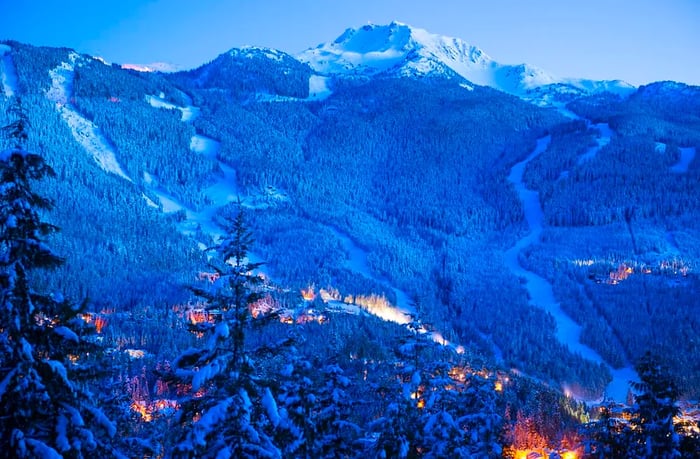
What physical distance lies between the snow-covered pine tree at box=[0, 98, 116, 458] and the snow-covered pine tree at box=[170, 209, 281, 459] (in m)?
2.67

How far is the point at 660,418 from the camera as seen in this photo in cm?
2894

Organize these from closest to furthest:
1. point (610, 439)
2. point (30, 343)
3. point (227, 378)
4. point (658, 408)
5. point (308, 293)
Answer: point (30, 343) → point (227, 378) → point (658, 408) → point (610, 439) → point (308, 293)

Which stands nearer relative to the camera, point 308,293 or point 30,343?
point 30,343

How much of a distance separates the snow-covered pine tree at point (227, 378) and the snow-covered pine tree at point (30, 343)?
2671 mm

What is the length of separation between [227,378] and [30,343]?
570cm

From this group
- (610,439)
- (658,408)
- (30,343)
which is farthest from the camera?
(610,439)

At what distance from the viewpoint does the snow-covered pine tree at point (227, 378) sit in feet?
59.7

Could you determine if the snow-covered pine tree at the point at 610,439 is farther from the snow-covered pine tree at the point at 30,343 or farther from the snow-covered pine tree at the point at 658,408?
the snow-covered pine tree at the point at 30,343

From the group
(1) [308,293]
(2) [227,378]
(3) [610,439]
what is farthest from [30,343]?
(1) [308,293]

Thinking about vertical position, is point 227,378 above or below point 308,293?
below

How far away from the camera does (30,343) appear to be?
54.7 feet

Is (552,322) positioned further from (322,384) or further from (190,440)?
(190,440)

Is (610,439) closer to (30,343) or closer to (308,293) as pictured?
(30,343)

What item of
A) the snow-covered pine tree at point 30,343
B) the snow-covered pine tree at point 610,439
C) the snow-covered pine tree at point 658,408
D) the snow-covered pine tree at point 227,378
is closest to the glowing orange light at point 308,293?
the snow-covered pine tree at point 610,439
